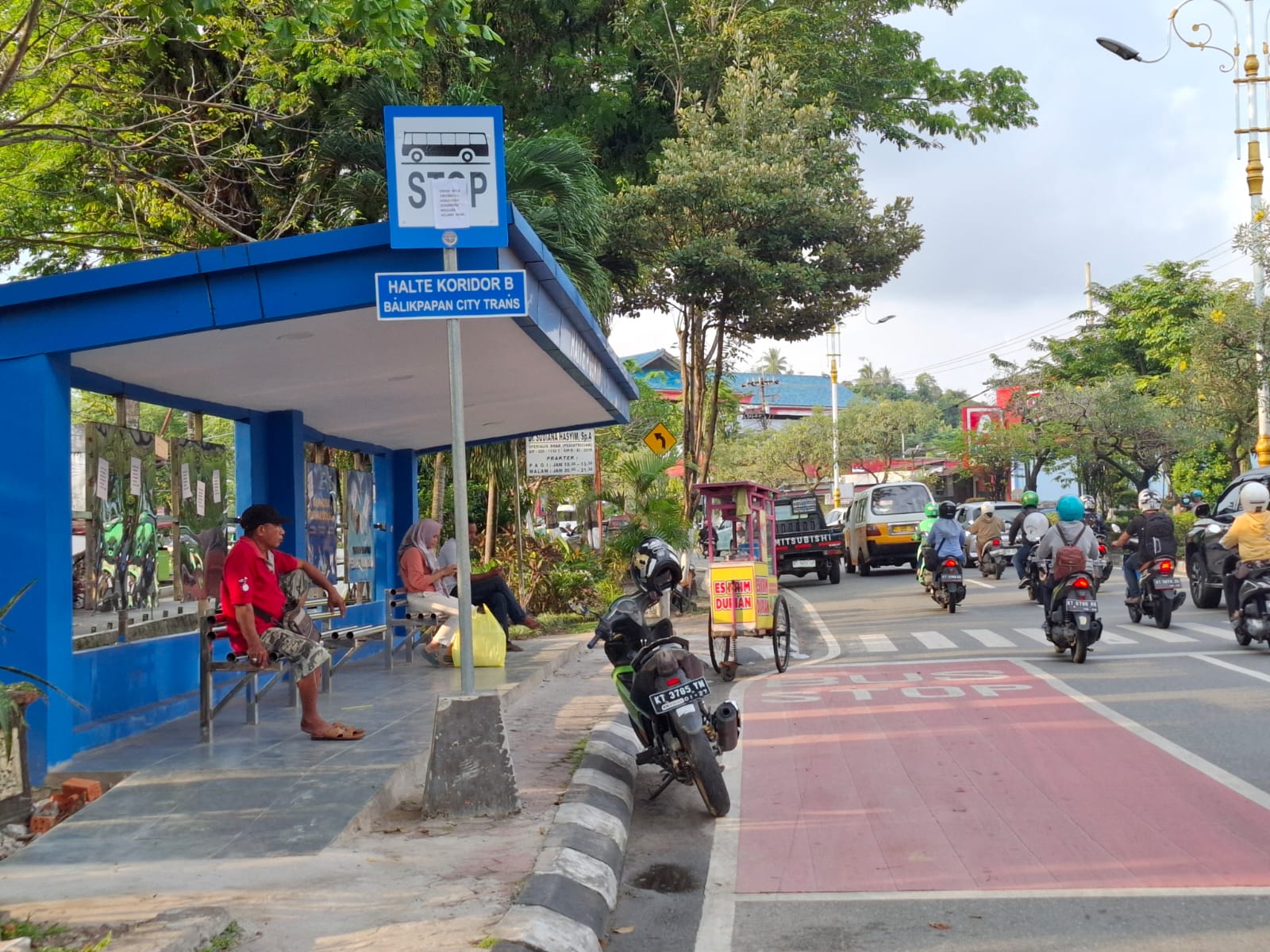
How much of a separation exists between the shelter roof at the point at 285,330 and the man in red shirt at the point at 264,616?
127cm

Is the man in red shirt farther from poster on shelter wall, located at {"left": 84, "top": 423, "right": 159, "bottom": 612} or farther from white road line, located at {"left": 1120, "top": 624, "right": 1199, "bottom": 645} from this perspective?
white road line, located at {"left": 1120, "top": 624, "right": 1199, "bottom": 645}

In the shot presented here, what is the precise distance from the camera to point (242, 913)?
4.75 metres

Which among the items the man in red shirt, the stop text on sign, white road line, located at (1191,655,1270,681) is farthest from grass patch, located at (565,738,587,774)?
white road line, located at (1191,655,1270,681)

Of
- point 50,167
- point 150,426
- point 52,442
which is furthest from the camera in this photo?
point 150,426

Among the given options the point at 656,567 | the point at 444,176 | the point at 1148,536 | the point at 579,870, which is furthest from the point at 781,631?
the point at 579,870

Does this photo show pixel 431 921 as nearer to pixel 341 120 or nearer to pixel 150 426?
pixel 341 120

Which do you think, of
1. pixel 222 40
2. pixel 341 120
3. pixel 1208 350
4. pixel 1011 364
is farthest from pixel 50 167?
pixel 1011 364

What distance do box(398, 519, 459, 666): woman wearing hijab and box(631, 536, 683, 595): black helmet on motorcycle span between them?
538 centimetres

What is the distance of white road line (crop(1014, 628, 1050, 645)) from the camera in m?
14.8

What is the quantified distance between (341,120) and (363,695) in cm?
849

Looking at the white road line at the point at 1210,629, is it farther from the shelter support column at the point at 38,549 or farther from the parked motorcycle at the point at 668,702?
the shelter support column at the point at 38,549

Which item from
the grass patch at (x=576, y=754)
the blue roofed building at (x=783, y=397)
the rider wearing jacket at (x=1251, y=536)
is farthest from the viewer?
the blue roofed building at (x=783, y=397)

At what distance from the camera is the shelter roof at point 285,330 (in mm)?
7660

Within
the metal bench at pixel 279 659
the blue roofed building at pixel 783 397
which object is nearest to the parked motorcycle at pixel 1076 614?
the metal bench at pixel 279 659
